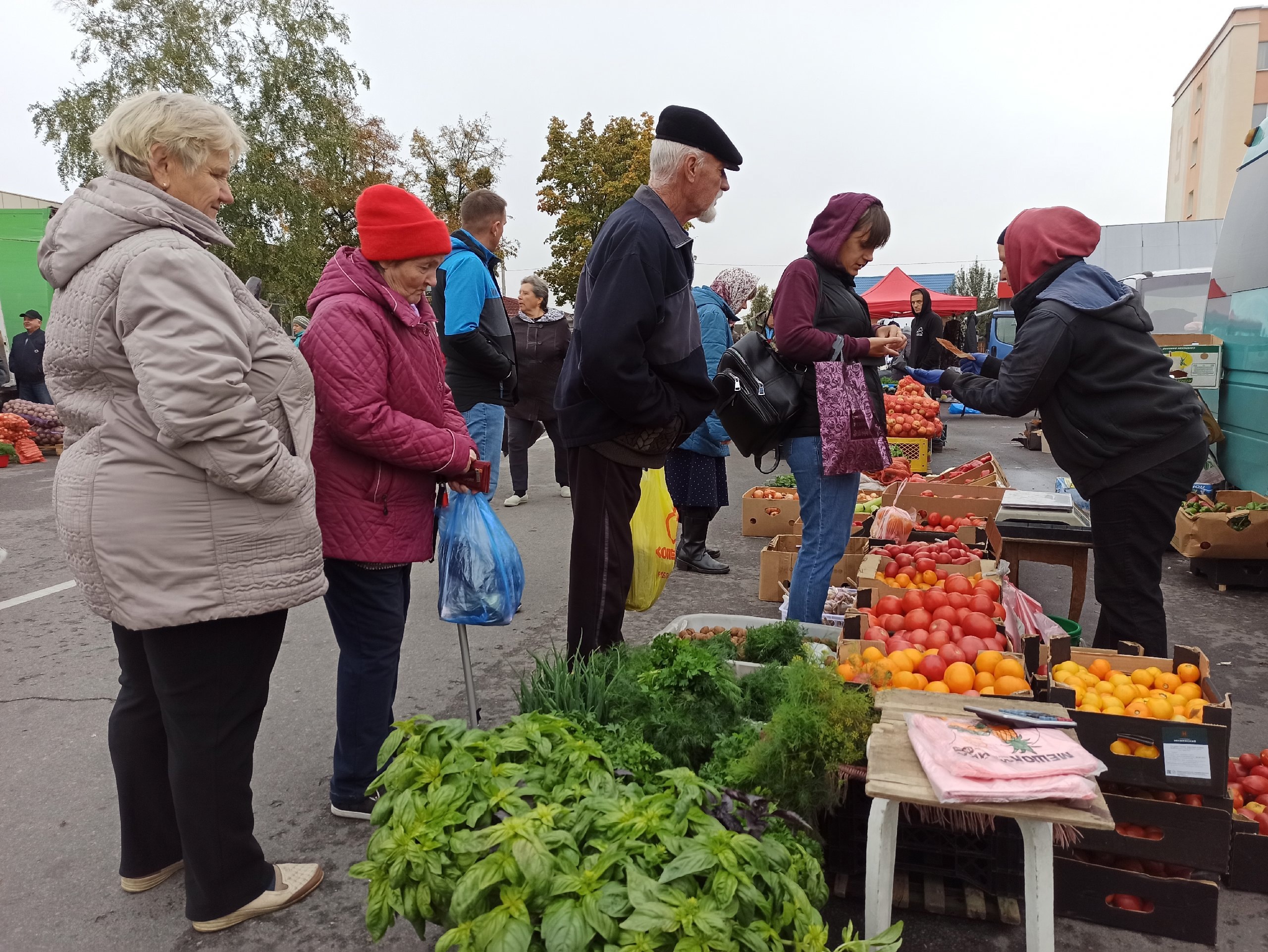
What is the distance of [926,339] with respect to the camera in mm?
12195

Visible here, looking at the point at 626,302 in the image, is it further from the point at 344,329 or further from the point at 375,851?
the point at 375,851

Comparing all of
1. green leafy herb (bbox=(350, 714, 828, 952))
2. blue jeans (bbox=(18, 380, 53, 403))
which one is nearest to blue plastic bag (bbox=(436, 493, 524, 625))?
green leafy herb (bbox=(350, 714, 828, 952))

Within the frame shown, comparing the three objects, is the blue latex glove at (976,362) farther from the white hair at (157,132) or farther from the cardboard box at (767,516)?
the white hair at (157,132)

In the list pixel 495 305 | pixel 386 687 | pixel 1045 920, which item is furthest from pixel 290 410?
pixel 495 305

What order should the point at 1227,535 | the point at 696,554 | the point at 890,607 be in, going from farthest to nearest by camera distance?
the point at 696,554, the point at 1227,535, the point at 890,607

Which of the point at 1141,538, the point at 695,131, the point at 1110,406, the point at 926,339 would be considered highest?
the point at 926,339

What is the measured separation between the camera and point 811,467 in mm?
3709

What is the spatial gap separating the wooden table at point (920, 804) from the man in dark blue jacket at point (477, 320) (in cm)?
356

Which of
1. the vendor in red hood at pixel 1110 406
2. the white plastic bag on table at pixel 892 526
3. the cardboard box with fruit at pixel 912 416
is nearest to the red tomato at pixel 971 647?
the vendor in red hood at pixel 1110 406

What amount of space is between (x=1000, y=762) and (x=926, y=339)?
37.0ft

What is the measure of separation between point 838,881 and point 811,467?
178cm

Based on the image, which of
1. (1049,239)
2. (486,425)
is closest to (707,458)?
(486,425)

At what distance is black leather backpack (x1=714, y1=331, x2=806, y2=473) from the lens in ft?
11.8

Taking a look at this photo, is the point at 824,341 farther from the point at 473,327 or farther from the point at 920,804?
the point at 473,327
